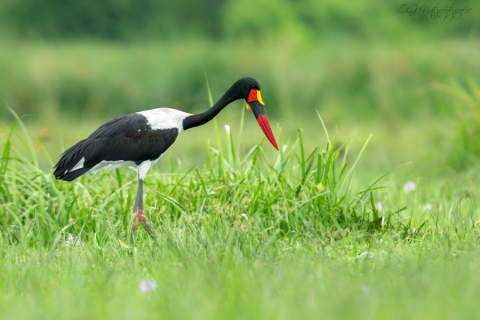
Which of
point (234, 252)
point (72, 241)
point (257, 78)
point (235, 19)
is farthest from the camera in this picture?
point (235, 19)

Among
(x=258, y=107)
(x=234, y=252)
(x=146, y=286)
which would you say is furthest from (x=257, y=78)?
(x=146, y=286)

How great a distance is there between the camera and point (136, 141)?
3.95 meters

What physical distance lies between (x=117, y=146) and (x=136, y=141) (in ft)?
0.44

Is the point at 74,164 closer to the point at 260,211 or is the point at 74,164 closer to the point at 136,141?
the point at 136,141

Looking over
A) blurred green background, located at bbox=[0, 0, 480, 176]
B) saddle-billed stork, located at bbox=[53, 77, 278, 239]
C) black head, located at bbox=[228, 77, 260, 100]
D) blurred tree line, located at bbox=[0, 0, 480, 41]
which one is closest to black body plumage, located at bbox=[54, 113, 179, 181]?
saddle-billed stork, located at bbox=[53, 77, 278, 239]

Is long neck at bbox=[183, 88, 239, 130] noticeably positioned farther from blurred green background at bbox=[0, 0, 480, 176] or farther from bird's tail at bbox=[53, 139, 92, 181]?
blurred green background at bbox=[0, 0, 480, 176]

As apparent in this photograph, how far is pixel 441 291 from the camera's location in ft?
8.25

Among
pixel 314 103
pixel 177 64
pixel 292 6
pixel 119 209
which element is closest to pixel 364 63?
pixel 314 103

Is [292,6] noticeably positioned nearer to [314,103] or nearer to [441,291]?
[314,103]

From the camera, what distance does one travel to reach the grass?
96.0 inches

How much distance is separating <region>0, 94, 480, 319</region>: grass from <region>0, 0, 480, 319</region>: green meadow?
0.5 inches

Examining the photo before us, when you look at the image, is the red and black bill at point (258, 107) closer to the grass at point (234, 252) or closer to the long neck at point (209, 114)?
the long neck at point (209, 114)

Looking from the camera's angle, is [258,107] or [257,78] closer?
[258,107]

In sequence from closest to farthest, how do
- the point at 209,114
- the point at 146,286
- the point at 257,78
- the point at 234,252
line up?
the point at 146,286, the point at 234,252, the point at 209,114, the point at 257,78
